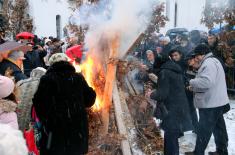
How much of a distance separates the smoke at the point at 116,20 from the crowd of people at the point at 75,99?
0.46m

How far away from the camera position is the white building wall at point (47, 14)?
80.0ft

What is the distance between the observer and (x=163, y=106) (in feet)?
18.8

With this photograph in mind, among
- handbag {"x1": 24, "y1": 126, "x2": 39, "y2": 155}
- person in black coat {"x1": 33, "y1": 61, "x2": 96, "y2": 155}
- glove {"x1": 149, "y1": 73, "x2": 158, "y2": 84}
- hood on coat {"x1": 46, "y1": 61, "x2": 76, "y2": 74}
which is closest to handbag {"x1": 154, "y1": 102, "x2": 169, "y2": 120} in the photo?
glove {"x1": 149, "y1": 73, "x2": 158, "y2": 84}

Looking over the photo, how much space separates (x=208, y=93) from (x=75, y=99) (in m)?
2.69

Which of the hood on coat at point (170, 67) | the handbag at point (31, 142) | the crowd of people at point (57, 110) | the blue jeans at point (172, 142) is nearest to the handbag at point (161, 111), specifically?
the blue jeans at point (172, 142)

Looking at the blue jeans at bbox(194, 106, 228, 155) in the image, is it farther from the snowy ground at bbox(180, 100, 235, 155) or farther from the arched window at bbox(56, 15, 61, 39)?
the arched window at bbox(56, 15, 61, 39)

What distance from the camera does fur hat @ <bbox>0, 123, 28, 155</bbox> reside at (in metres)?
2.25

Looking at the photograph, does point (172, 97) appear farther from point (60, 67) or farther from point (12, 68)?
point (12, 68)

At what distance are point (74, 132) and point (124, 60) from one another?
2.55m

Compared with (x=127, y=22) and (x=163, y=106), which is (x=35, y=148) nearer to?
(x=163, y=106)

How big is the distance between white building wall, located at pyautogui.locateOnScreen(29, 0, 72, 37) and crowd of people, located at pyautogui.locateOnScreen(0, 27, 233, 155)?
17.9 metres

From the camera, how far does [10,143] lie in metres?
2.29

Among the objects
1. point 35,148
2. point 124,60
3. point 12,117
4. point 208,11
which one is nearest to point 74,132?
point 35,148

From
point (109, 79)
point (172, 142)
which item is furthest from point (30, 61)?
point (172, 142)
